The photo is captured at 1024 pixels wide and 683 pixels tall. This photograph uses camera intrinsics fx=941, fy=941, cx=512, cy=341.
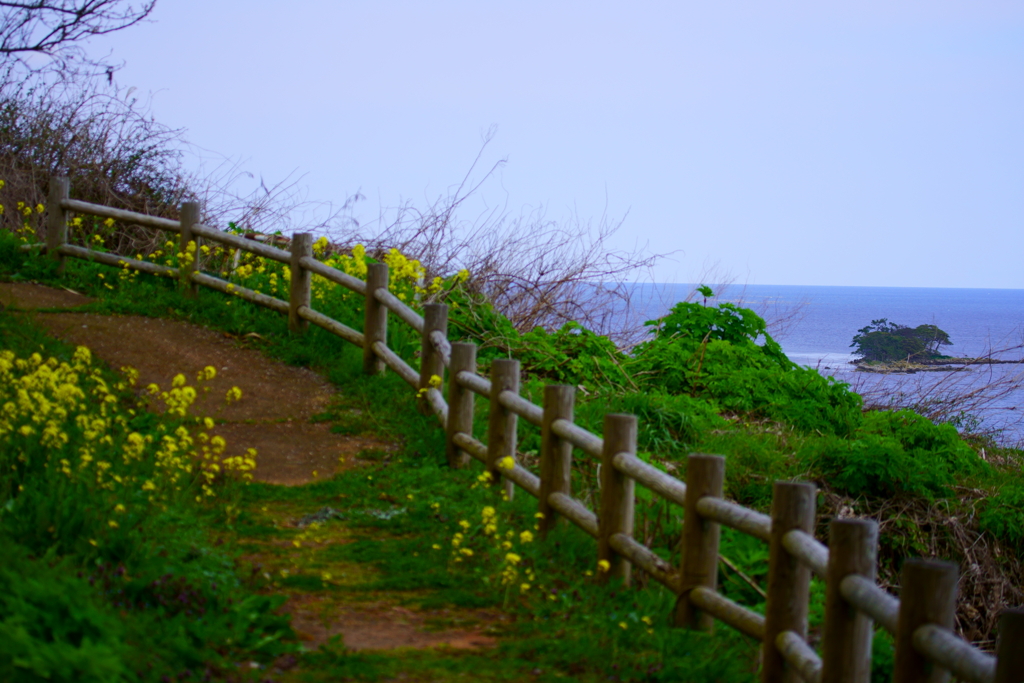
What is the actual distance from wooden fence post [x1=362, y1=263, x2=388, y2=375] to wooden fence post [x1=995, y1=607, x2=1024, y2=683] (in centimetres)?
732

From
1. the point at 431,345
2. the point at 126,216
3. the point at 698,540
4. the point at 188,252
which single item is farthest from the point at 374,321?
the point at 698,540

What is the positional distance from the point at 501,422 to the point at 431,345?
1778 mm

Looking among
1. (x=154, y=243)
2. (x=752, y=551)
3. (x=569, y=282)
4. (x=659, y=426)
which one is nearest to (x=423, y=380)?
(x=659, y=426)

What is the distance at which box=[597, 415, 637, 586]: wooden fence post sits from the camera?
563 centimetres

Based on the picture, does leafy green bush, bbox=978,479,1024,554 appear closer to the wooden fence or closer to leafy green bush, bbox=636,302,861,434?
leafy green bush, bbox=636,302,861,434

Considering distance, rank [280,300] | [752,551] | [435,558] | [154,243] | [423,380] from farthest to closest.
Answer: [154,243], [280,300], [423,380], [752,551], [435,558]

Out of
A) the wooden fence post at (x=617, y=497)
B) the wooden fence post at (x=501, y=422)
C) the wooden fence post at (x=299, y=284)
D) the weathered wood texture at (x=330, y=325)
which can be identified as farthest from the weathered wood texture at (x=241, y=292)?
the wooden fence post at (x=617, y=497)

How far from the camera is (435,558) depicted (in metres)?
5.80

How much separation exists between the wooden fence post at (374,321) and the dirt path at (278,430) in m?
0.53

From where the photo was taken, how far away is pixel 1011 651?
9.96ft

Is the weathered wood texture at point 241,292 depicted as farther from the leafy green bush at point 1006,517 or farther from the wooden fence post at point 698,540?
the leafy green bush at point 1006,517

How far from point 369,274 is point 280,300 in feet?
6.25

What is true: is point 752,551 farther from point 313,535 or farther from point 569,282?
point 569,282

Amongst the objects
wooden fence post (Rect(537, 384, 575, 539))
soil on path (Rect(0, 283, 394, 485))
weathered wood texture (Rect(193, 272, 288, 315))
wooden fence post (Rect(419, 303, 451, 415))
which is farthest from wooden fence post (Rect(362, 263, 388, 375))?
wooden fence post (Rect(537, 384, 575, 539))
